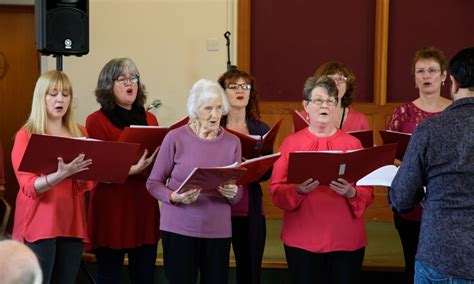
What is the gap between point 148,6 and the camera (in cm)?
571

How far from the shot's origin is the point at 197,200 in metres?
2.97

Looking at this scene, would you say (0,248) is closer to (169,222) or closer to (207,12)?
(169,222)

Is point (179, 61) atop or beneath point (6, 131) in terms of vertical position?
atop

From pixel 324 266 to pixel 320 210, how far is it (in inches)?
9.8

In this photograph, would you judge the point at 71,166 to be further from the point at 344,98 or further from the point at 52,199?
the point at 344,98

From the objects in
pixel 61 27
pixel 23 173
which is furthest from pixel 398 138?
pixel 61 27

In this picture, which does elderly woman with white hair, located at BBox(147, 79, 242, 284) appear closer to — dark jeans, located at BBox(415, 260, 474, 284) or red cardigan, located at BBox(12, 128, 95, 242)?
red cardigan, located at BBox(12, 128, 95, 242)

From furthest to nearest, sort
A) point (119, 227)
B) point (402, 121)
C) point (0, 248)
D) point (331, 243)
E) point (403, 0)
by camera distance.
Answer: point (403, 0), point (402, 121), point (119, 227), point (331, 243), point (0, 248)

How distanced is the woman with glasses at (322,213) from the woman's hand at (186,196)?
37 cm

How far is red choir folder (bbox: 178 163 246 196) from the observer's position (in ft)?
8.75

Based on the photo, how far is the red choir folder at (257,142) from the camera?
3203mm

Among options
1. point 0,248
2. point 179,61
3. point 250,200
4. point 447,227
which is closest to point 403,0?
point 179,61

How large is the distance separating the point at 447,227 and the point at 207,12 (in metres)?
3.86

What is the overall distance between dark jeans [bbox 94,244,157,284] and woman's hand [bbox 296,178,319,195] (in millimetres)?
890
